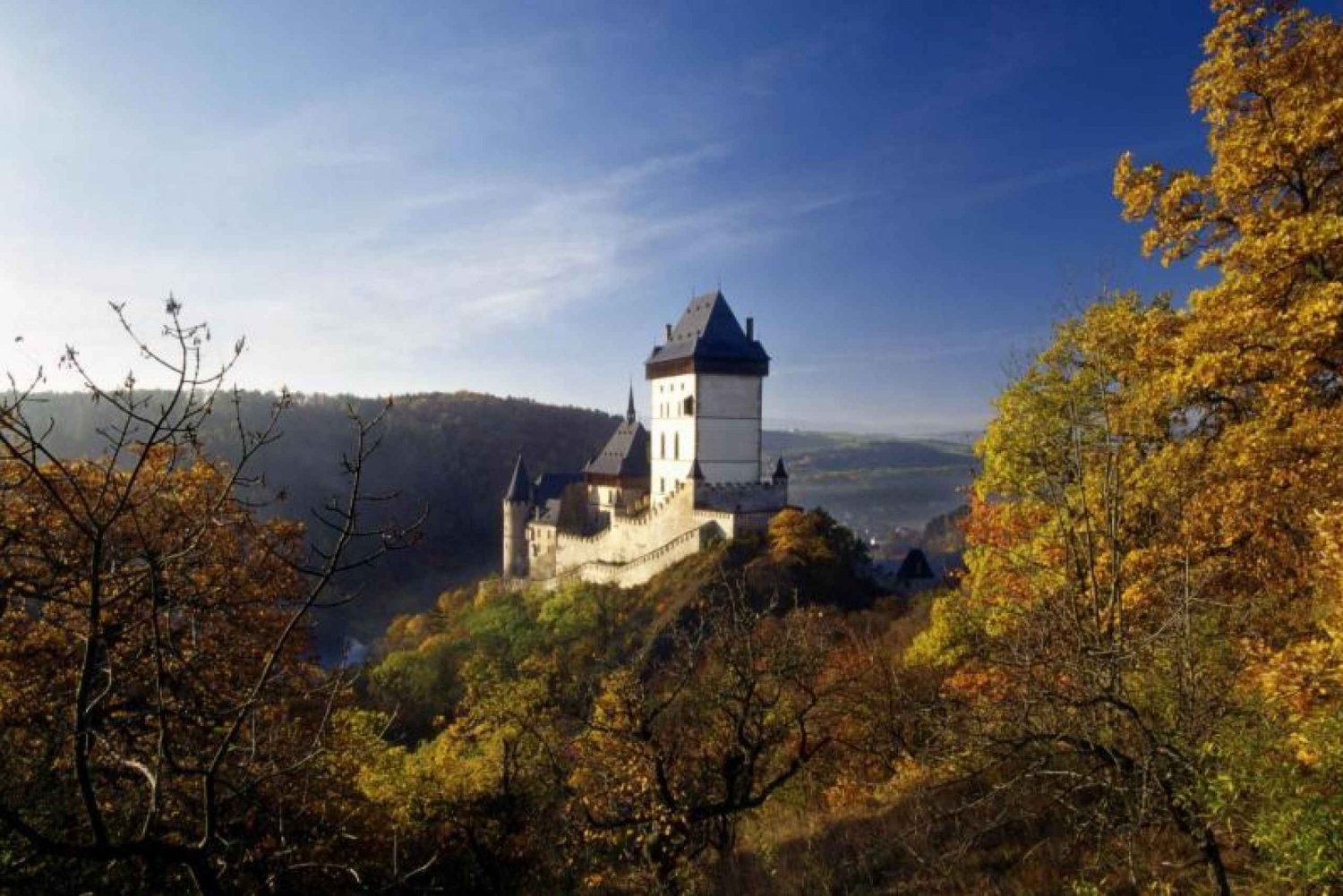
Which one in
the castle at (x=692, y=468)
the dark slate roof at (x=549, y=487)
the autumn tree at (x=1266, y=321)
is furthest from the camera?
the dark slate roof at (x=549, y=487)

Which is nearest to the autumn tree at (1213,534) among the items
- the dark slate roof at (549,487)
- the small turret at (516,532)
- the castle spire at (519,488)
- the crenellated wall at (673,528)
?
the crenellated wall at (673,528)

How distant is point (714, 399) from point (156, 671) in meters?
37.3

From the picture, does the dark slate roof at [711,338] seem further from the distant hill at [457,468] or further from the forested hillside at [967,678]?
the distant hill at [457,468]

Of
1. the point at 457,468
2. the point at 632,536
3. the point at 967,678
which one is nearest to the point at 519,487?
the point at 632,536

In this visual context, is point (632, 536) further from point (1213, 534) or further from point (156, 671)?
point (156, 671)

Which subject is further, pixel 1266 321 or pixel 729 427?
pixel 729 427

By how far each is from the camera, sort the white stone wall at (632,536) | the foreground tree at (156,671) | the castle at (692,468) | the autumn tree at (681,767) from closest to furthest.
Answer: the foreground tree at (156,671) < the autumn tree at (681,767) < the castle at (692,468) < the white stone wall at (632,536)

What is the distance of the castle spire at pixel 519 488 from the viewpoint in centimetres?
5597

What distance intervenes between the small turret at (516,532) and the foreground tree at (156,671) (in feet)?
134

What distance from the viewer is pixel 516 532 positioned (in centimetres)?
5503

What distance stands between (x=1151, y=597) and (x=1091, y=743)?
211 inches

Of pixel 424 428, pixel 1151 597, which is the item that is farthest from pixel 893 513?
pixel 1151 597

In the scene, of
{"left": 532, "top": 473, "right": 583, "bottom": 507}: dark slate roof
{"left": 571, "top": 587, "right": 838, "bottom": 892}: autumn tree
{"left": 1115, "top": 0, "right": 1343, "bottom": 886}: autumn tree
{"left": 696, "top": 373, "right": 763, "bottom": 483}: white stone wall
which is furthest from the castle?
{"left": 1115, "top": 0, "right": 1343, "bottom": 886}: autumn tree

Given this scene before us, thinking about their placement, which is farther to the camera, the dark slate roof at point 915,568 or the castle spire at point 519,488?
the castle spire at point 519,488
